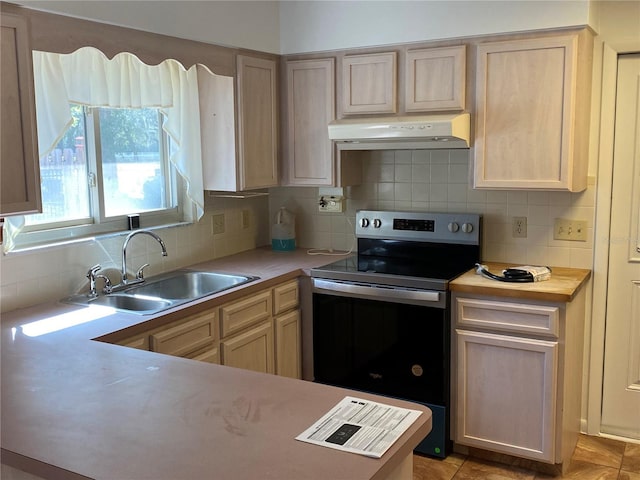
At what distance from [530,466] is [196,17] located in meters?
2.62

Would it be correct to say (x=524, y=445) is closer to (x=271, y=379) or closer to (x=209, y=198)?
(x=271, y=379)

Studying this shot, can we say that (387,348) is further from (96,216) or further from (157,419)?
(157,419)

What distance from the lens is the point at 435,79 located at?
10.5 feet

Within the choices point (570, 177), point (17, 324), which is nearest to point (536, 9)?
point (570, 177)

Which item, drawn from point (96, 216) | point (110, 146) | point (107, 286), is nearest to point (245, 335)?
point (107, 286)

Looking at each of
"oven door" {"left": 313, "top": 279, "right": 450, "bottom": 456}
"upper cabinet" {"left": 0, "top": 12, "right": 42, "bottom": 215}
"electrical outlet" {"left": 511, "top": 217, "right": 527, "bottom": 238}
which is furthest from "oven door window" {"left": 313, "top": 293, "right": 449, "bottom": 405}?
"upper cabinet" {"left": 0, "top": 12, "right": 42, "bottom": 215}

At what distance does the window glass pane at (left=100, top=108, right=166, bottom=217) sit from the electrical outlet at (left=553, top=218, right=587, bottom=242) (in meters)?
2.09

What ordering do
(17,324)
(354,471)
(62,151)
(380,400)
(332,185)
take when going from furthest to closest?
(332,185) → (62,151) → (17,324) → (380,400) → (354,471)

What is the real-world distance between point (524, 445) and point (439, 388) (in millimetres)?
454

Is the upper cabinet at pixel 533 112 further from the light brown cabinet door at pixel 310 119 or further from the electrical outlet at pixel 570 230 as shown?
the light brown cabinet door at pixel 310 119

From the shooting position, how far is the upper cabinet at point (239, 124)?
3.41 m

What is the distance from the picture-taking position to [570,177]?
2971mm

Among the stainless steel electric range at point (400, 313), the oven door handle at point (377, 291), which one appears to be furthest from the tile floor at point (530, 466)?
the oven door handle at point (377, 291)

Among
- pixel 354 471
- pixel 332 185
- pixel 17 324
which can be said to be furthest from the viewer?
pixel 332 185
